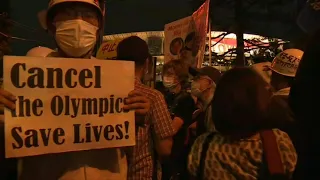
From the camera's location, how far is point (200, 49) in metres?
5.60

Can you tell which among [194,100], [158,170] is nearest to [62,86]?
[158,170]

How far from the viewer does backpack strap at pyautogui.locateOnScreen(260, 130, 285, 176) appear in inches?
82.9

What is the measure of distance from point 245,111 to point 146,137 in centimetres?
88

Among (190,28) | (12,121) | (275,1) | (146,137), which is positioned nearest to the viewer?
(12,121)

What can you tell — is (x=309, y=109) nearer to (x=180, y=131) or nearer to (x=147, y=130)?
(x=147, y=130)

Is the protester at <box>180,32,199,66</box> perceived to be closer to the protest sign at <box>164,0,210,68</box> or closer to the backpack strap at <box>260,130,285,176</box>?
the protest sign at <box>164,0,210,68</box>

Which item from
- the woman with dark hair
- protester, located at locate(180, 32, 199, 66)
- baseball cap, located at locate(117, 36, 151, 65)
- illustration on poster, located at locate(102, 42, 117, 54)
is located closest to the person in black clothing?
protester, located at locate(180, 32, 199, 66)

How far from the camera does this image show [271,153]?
2143 millimetres

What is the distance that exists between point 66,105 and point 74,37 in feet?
1.15

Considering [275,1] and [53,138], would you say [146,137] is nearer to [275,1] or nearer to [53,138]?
[53,138]

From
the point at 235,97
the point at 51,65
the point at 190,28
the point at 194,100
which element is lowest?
the point at 194,100

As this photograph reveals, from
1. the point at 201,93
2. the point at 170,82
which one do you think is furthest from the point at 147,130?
the point at 170,82

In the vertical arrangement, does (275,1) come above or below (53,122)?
above

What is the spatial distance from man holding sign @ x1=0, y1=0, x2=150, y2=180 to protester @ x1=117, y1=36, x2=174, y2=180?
390 millimetres
